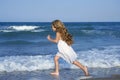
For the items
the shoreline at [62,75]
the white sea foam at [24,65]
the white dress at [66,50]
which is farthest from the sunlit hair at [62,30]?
the white sea foam at [24,65]

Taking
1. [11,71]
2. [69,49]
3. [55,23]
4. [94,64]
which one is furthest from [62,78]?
[94,64]

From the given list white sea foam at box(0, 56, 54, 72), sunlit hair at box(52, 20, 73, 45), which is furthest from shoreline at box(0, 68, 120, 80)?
sunlit hair at box(52, 20, 73, 45)

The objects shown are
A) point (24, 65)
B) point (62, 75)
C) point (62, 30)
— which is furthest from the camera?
point (24, 65)

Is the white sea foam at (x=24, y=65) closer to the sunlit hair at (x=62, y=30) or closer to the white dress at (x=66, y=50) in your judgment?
the white dress at (x=66, y=50)

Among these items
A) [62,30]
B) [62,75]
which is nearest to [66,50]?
[62,30]

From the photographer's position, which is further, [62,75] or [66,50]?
[62,75]

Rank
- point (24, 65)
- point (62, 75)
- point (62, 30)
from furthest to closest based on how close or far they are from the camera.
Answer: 1. point (24, 65)
2. point (62, 75)
3. point (62, 30)

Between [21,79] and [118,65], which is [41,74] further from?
[118,65]

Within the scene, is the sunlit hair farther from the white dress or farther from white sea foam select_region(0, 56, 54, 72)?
white sea foam select_region(0, 56, 54, 72)

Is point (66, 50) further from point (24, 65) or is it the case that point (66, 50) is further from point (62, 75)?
point (24, 65)

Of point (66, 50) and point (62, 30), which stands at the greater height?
point (62, 30)

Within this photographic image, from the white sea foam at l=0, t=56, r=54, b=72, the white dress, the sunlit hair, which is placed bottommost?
the white sea foam at l=0, t=56, r=54, b=72

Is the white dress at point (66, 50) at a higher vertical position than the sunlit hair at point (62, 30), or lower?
lower

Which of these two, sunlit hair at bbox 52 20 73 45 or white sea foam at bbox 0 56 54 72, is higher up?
sunlit hair at bbox 52 20 73 45
